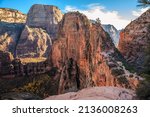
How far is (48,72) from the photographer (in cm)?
8150

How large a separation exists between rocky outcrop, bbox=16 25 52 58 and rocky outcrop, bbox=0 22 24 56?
3.71 meters

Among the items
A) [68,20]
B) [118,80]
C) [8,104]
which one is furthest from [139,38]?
[8,104]

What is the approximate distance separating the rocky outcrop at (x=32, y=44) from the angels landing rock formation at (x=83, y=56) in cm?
7558

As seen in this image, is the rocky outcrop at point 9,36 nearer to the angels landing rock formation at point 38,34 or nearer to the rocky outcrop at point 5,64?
the angels landing rock formation at point 38,34

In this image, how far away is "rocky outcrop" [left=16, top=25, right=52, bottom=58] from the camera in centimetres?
16300

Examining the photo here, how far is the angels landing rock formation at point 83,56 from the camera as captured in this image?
54281 millimetres

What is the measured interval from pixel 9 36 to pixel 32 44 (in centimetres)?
1285

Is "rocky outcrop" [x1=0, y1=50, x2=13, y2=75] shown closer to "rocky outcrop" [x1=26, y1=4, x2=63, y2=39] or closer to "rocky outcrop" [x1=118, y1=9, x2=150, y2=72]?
"rocky outcrop" [x1=118, y1=9, x2=150, y2=72]

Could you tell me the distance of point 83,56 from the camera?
240 ft

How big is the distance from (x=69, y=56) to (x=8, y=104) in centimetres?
6924

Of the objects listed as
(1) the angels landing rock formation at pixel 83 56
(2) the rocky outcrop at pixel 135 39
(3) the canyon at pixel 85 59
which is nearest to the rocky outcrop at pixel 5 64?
(3) the canyon at pixel 85 59

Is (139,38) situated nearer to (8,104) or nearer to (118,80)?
(118,80)

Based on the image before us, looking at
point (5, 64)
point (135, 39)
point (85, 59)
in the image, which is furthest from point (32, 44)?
point (135, 39)

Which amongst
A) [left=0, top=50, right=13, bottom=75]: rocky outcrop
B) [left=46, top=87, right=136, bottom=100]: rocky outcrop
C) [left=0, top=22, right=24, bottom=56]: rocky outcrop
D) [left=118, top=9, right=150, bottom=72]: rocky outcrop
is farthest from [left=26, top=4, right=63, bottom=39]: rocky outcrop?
[left=46, top=87, right=136, bottom=100]: rocky outcrop
